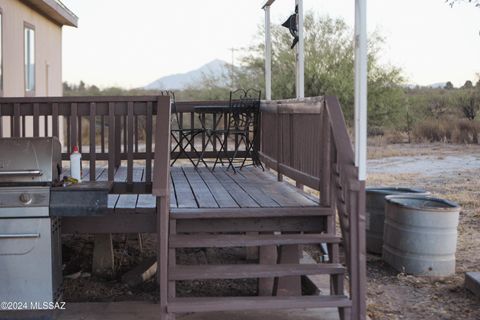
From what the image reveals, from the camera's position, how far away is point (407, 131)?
23.8 m

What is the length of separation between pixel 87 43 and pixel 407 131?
42.0ft

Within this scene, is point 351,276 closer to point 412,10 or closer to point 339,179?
point 339,179

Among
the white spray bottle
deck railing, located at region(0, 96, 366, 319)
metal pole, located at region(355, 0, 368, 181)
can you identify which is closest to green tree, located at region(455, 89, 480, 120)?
deck railing, located at region(0, 96, 366, 319)

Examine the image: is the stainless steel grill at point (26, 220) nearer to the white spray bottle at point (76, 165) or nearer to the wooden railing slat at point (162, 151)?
the white spray bottle at point (76, 165)

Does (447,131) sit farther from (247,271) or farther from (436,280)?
(247,271)

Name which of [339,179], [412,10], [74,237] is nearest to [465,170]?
[412,10]

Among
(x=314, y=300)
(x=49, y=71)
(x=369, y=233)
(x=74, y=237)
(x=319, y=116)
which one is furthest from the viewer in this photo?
(x=49, y=71)

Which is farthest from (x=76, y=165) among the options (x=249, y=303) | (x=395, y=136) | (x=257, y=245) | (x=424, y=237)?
(x=395, y=136)

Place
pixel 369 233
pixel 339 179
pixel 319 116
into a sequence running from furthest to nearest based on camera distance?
pixel 369 233
pixel 319 116
pixel 339 179

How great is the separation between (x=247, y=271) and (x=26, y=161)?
164 cm

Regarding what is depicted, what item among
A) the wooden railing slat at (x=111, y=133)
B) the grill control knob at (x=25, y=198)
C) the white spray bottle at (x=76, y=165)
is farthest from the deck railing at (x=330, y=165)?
the grill control knob at (x=25, y=198)

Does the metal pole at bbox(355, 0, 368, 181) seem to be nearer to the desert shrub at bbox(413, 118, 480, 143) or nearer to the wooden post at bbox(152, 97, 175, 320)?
the wooden post at bbox(152, 97, 175, 320)

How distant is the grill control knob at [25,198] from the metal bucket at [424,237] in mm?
3474

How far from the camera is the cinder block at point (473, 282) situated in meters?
5.72
